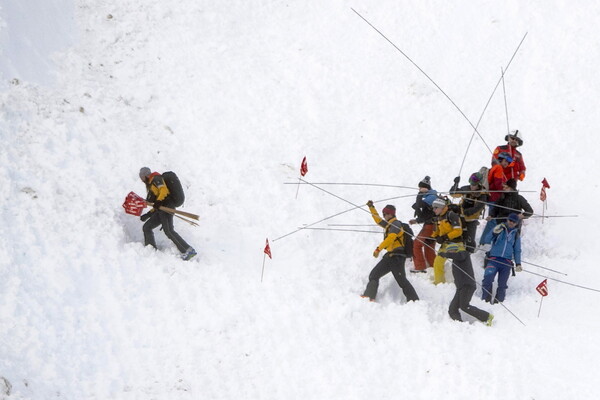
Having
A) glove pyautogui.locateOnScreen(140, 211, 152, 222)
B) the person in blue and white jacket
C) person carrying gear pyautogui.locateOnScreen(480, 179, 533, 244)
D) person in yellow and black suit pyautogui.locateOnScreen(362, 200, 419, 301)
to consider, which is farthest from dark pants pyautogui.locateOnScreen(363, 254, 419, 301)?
glove pyautogui.locateOnScreen(140, 211, 152, 222)

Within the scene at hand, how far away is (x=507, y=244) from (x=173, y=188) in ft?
19.1

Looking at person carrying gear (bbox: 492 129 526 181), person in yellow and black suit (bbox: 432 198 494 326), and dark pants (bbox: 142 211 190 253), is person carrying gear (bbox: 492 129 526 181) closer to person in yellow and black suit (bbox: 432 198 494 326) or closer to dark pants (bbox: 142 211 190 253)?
person in yellow and black suit (bbox: 432 198 494 326)

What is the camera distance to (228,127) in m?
13.0

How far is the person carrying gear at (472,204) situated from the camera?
10.2 m

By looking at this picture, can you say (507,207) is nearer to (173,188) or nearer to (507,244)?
(507,244)

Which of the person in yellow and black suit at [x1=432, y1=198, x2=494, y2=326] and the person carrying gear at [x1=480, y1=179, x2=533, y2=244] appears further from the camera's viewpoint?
the person carrying gear at [x1=480, y1=179, x2=533, y2=244]

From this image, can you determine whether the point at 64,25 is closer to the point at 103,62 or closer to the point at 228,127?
the point at 103,62

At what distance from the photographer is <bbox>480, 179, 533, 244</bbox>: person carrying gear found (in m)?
10.5

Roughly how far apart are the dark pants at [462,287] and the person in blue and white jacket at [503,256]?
63 cm

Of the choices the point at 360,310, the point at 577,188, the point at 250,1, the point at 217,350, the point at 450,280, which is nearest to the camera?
the point at 217,350

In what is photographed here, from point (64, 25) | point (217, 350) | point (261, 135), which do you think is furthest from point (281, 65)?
point (217, 350)

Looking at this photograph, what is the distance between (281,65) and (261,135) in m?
2.62

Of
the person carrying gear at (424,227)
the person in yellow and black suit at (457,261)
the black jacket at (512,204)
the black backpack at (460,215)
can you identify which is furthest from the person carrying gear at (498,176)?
the person in yellow and black suit at (457,261)

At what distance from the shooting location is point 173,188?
9789mm
